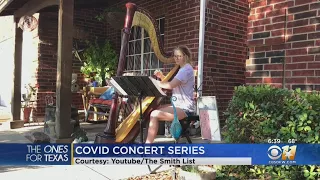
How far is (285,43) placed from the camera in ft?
10.1

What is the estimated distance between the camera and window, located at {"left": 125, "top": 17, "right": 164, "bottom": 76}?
7.05 m

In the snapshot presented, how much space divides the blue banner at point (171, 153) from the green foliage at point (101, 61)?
511 centimetres

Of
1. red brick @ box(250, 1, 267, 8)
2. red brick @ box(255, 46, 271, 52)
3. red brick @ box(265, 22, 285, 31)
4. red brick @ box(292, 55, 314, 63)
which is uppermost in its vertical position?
red brick @ box(250, 1, 267, 8)

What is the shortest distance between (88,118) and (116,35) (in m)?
2.32

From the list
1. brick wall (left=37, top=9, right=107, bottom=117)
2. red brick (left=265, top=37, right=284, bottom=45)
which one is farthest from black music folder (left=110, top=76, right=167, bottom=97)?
brick wall (left=37, top=9, right=107, bottom=117)

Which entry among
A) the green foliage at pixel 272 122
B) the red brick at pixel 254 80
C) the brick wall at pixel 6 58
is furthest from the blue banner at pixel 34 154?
the brick wall at pixel 6 58

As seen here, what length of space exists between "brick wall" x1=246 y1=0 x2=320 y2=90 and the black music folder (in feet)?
3.31

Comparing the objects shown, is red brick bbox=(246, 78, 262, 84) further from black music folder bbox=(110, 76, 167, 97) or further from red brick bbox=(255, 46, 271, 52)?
black music folder bbox=(110, 76, 167, 97)

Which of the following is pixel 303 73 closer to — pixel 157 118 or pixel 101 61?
pixel 157 118

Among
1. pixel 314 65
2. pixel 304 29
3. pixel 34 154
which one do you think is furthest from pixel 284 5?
pixel 34 154

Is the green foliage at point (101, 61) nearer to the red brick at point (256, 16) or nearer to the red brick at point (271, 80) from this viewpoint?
the red brick at point (256, 16)

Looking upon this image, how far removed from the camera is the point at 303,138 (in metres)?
2.52

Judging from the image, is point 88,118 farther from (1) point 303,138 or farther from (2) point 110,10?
(1) point 303,138

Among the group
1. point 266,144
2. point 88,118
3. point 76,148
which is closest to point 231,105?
point 266,144
